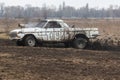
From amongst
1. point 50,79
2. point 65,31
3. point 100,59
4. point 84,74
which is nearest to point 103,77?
point 84,74

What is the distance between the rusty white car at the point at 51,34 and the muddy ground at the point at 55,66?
3.98 metres

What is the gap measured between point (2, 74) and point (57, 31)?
33.6 ft

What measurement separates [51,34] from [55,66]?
323 inches

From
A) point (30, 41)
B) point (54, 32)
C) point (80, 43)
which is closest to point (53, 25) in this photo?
point (54, 32)

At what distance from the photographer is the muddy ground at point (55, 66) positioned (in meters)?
12.0

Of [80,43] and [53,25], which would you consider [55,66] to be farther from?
[80,43]

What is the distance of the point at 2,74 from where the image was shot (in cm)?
1220

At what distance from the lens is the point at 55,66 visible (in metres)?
14.1

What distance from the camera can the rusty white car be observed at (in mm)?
→ 22156

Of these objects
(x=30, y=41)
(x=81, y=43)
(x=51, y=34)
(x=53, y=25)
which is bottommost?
(x=81, y=43)

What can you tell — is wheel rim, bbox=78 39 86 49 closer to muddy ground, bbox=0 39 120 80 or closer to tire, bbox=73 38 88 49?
tire, bbox=73 38 88 49

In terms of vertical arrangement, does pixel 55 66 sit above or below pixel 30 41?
below

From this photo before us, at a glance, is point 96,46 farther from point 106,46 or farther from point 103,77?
point 103,77

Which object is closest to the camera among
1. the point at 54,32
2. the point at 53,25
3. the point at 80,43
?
the point at 54,32
